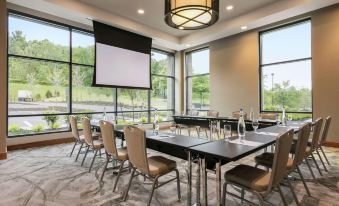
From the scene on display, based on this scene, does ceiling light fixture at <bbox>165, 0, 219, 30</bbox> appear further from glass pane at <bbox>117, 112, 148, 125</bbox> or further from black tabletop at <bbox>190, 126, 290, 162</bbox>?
glass pane at <bbox>117, 112, 148, 125</bbox>

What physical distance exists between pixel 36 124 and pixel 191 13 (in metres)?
4.99

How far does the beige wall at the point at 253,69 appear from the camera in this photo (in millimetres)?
5020

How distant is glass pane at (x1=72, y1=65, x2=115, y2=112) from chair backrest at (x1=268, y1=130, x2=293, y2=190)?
17.3ft

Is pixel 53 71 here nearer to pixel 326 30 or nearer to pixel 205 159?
pixel 205 159

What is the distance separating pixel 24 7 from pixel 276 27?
→ 278 inches

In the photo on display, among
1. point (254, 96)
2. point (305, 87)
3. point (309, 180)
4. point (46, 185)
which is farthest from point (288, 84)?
point (46, 185)

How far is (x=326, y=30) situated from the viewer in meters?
5.11

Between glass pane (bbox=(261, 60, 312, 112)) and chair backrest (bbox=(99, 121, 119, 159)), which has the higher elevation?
glass pane (bbox=(261, 60, 312, 112))

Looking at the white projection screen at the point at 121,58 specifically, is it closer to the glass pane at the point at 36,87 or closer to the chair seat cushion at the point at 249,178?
the glass pane at the point at 36,87

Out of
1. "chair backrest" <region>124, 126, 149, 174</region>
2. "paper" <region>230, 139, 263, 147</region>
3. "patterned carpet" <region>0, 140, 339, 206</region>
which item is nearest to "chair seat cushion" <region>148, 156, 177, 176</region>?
"chair backrest" <region>124, 126, 149, 174</region>

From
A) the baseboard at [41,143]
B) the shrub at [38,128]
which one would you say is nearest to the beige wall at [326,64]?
the baseboard at [41,143]

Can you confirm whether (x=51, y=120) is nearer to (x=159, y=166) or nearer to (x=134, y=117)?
(x=134, y=117)

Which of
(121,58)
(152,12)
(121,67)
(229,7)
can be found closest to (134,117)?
(121,67)

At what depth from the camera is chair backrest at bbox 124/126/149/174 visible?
200 cm
